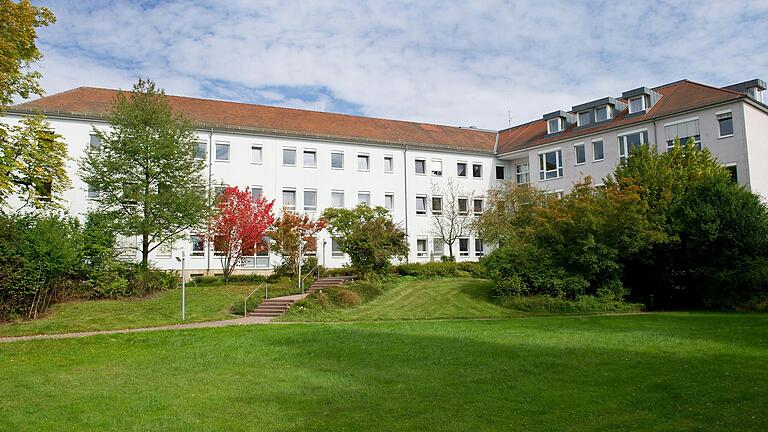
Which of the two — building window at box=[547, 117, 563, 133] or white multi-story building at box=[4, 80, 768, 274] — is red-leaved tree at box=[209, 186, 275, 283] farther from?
building window at box=[547, 117, 563, 133]

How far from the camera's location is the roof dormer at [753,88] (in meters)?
36.6

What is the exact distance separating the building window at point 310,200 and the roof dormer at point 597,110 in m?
20.2

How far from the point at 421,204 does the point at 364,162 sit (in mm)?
5691

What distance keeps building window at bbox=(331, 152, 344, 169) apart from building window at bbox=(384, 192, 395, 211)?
4153 millimetres

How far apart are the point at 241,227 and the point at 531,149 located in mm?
24373

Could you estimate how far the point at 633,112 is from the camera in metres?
39.9

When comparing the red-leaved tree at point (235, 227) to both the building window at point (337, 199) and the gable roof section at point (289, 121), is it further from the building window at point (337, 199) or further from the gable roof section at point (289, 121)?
the building window at point (337, 199)

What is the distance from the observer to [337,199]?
43.3 m

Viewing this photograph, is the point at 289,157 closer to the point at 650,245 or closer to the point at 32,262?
the point at 32,262

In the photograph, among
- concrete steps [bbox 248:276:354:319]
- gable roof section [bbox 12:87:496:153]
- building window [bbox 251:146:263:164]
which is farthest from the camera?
building window [bbox 251:146:263:164]

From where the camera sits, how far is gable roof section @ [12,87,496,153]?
124 ft

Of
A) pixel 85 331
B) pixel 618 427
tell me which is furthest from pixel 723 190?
pixel 85 331

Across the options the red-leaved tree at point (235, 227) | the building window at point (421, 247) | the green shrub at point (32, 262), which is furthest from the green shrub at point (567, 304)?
the building window at point (421, 247)

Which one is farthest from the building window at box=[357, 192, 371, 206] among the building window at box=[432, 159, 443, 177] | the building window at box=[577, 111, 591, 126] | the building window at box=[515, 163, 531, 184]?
the building window at box=[577, 111, 591, 126]
